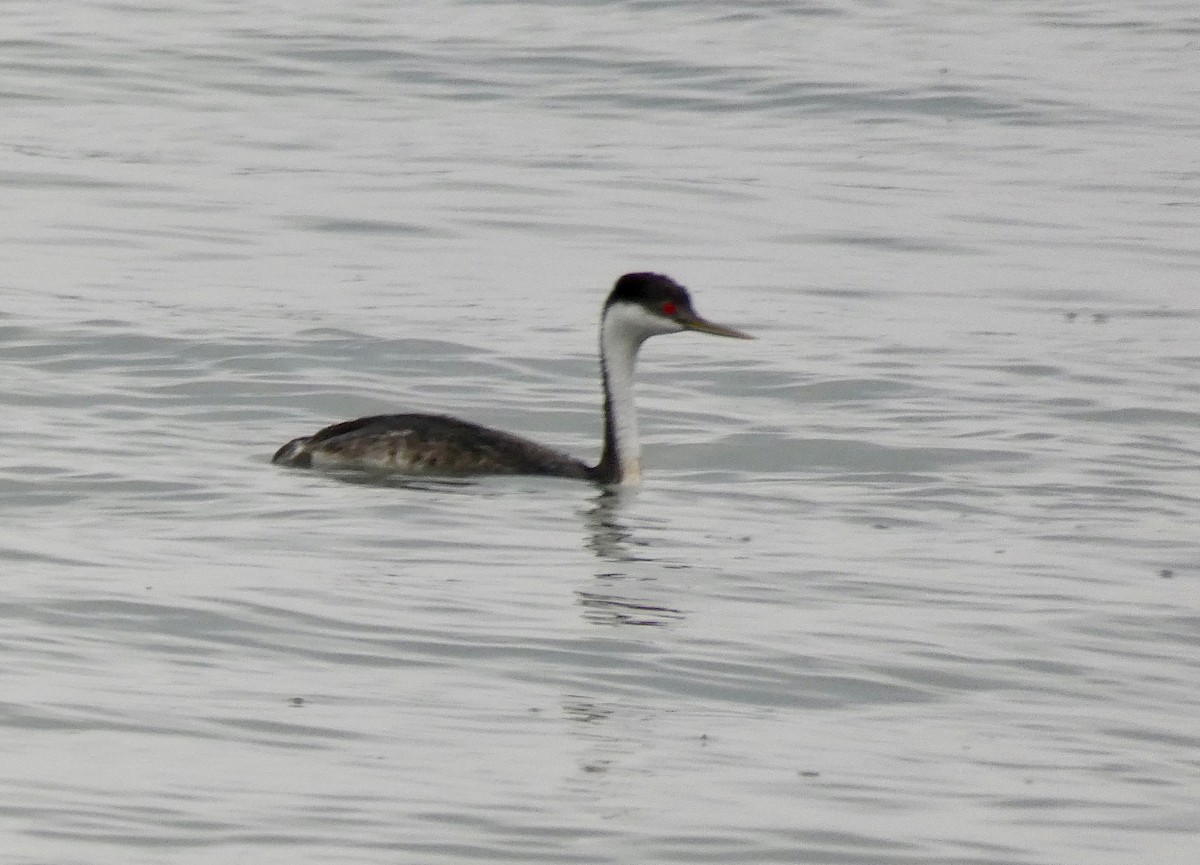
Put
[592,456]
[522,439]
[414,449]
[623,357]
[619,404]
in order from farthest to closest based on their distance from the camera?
1. [592,456]
2. [623,357]
3. [619,404]
4. [522,439]
5. [414,449]

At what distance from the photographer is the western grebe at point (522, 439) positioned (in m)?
12.5

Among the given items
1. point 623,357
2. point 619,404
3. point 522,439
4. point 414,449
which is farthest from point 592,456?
point 414,449

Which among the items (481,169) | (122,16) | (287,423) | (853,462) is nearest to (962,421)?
(853,462)

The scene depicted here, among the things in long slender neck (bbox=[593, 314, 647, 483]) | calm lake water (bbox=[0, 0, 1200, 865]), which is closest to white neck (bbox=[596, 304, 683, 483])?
long slender neck (bbox=[593, 314, 647, 483])

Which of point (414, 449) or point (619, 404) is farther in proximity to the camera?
point (619, 404)

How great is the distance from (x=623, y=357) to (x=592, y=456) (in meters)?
0.99

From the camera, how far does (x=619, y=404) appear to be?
13.0 m

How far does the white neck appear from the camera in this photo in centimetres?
1288

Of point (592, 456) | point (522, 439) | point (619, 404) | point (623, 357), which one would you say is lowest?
point (592, 456)

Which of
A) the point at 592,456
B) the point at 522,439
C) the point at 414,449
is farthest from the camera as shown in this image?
the point at 592,456

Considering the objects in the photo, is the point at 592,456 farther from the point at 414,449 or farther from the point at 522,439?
the point at 414,449

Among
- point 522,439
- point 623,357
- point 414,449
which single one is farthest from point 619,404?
point 414,449

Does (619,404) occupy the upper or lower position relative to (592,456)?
upper

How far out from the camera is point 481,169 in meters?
22.9
